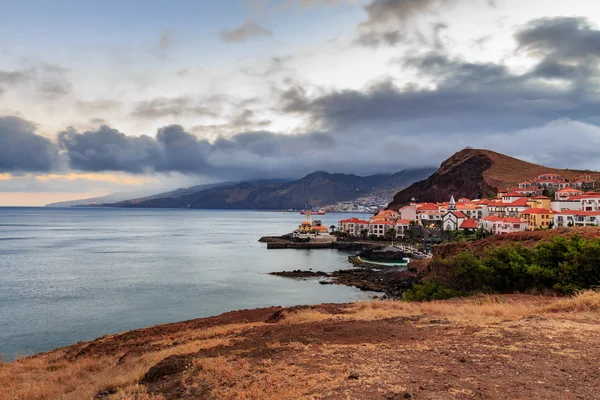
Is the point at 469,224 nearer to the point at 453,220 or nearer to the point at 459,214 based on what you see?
the point at 453,220

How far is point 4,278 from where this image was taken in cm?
4400

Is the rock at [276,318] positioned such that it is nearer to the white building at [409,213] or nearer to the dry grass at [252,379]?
the dry grass at [252,379]

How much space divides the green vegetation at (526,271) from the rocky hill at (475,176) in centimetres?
9919

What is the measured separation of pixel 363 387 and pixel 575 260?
1722 cm

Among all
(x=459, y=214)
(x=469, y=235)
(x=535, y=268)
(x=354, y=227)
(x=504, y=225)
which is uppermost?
(x=459, y=214)

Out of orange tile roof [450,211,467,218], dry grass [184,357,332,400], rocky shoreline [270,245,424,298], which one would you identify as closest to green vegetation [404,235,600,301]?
rocky shoreline [270,245,424,298]

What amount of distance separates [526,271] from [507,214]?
61773mm

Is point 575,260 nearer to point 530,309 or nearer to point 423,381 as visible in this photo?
point 530,309

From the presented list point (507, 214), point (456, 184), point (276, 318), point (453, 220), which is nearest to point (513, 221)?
point (507, 214)

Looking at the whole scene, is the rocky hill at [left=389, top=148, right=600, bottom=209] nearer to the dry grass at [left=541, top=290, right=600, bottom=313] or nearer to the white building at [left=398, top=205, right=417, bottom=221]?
the white building at [left=398, top=205, right=417, bottom=221]

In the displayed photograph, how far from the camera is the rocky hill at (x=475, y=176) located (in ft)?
401

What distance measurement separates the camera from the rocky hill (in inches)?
4815

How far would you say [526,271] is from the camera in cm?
2116

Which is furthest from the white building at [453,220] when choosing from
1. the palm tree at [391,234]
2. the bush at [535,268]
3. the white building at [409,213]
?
the bush at [535,268]
